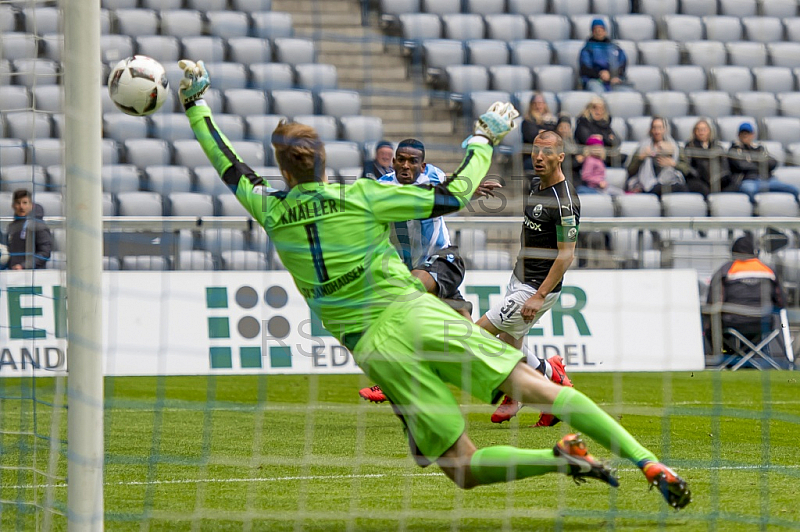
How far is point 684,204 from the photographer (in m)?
11.5

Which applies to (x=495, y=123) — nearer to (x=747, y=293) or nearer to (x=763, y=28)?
(x=747, y=293)

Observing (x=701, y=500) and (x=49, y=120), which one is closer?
(x=701, y=500)

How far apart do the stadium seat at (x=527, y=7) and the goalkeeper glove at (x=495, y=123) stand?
9233mm

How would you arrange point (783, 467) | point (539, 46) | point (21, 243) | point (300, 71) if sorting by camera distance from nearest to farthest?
point (783, 467), point (21, 243), point (300, 71), point (539, 46)

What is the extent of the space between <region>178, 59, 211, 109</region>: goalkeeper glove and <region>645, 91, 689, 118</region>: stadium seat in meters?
8.79

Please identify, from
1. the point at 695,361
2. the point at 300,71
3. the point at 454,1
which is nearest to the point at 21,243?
the point at 300,71

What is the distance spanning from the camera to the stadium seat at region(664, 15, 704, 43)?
46.7 feet

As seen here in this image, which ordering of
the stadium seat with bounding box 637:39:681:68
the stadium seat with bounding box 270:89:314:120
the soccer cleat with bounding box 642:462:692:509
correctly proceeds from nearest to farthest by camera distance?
the soccer cleat with bounding box 642:462:692:509 < the stadium seat with bounding box 270:89:314:120 < the stadium seat with bounding box 637:39:681:68

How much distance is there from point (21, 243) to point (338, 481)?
295 centimetres

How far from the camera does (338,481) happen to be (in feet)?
19.0

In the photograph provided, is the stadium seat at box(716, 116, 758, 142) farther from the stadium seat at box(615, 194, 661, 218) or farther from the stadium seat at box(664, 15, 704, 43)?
the stadium seat at box(615, 194, 661, 218)

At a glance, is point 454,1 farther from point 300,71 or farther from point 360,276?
point 360,276

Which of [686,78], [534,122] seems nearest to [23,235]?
[534,122]

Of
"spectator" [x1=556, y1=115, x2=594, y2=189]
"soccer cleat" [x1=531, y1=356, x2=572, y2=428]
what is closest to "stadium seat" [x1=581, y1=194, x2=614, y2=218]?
"spectator" [x1=556, y1=115, x2=594, y2=189]
